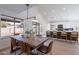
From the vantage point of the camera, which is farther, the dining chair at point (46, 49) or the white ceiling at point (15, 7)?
the dining chair at point (46, 49)

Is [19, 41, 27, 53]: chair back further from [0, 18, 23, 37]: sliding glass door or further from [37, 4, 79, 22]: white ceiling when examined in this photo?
[37, 4, 79, 22]: white ceiling

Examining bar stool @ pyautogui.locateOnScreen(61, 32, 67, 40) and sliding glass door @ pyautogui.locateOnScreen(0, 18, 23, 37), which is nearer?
sliding glass door @ pyautogui.locateOnScreen(0, 18, 23, 37)

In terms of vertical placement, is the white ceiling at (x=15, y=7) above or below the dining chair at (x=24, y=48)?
above

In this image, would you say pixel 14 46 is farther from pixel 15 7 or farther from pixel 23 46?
pixel 15 7

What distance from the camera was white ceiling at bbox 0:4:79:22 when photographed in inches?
70.1

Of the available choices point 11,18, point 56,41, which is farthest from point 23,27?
point 56,41

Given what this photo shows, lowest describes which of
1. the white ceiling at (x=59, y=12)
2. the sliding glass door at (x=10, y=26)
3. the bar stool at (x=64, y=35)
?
the bar stool at (x=64, y=35)

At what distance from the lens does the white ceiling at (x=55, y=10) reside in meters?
1.78

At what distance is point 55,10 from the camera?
74.0 inches

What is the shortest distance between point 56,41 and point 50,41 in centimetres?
17

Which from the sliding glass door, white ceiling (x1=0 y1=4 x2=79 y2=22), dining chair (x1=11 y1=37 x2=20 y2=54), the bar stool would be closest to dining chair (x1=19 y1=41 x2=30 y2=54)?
dining chair (x1=11 y1=37 x2=20 y2=54)

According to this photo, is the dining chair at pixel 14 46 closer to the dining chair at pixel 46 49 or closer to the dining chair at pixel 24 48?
the dining chair at pixel 24 48

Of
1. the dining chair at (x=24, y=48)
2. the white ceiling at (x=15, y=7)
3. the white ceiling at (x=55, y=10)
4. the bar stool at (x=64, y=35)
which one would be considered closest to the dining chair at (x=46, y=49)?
the dining chair at (x=24, y=48)
